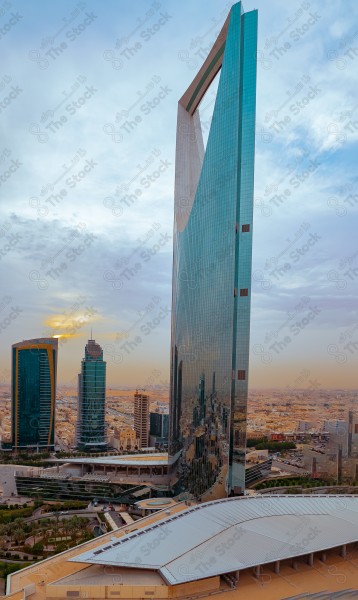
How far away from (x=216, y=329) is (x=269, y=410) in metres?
15.4

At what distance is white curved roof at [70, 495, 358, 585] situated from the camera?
1059cm

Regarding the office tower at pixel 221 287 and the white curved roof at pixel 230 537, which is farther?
the office tower at pixel 221 287

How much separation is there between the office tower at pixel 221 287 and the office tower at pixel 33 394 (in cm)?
2023

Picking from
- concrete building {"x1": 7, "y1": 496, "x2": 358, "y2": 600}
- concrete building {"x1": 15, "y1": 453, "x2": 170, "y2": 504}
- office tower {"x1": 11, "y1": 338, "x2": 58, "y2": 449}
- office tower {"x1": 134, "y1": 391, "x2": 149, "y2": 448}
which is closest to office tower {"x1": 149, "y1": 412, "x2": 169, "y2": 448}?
office tower {"x1": 134, "y1": 391, "x2": 149, "y2": 448}

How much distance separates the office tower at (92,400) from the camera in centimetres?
4062

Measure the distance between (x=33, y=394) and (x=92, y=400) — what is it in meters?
5.01

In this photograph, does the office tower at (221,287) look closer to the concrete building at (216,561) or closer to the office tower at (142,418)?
the concrete building at (216,561)

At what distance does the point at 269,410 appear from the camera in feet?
104

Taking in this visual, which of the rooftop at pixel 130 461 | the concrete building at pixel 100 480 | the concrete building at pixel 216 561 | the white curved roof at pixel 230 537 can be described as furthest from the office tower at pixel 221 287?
the concrete building at pixel 216 561

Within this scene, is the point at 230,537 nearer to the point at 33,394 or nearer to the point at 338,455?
the point at 338,455

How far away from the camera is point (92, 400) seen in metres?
41.1

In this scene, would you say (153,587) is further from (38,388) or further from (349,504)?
(38,388)

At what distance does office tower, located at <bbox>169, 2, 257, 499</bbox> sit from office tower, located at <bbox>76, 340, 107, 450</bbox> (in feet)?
66.7

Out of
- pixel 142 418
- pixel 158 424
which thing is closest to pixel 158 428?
pixel 158 424
